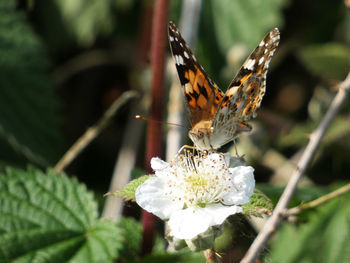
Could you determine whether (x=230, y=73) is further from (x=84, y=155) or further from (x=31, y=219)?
(x=31, y=219)

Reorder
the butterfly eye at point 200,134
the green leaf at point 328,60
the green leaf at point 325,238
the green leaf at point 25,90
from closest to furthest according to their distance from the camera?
the butterfly eye at point 200,134 < the green leaf at point 325,238 < the green leaf at point 25,90 < the green leaf at point 328,60

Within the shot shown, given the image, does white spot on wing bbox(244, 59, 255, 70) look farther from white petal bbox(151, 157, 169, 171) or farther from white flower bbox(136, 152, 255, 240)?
white petal bbox(151, 157, 169, 171)

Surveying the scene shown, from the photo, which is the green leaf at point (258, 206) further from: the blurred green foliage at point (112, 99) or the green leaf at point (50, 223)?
the green leaf at point (50, 223)

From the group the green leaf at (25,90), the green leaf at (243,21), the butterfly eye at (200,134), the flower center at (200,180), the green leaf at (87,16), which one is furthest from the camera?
the green leaf at (87,16)

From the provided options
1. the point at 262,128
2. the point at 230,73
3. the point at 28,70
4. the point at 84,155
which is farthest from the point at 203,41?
the point at 84,155

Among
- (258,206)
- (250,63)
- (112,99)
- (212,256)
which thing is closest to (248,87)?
(250,63)

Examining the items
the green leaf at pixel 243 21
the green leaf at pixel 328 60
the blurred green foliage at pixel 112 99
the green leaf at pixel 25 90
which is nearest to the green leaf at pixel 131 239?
the blurred green foliage at pixel 112 99
